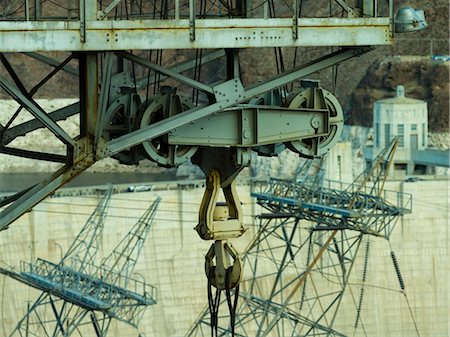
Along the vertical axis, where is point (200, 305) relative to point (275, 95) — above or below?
below

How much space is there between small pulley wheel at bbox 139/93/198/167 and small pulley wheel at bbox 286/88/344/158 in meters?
0.91

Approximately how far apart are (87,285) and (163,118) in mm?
37858

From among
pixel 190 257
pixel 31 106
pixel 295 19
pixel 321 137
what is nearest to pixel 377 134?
pixel 190 257

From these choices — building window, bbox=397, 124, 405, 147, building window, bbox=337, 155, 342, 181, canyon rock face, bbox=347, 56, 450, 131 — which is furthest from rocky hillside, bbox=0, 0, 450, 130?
building window, bbox=337, 155, 342, 181

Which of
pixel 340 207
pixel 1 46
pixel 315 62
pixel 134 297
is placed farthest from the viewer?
pixel 340 207

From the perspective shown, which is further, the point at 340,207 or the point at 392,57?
the point at 392,57

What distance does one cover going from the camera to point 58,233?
6569 centimetres

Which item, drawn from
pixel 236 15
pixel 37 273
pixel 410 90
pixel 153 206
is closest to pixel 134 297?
pixel 37 273

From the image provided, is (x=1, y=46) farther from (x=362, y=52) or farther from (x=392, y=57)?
(x=392, y=57)

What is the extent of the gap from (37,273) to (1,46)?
4154 centimetres

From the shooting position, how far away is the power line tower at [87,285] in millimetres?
51688

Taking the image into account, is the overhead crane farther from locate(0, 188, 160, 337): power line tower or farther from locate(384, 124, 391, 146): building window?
locate(384, 124, 391, 146): building window

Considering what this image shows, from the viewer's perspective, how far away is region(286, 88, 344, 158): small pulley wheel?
51.9ft

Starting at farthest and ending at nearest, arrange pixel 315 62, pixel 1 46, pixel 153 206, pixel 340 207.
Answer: pixel 153 206 → pixel 340 207 → pixel 315 62 → pixel 1 46
